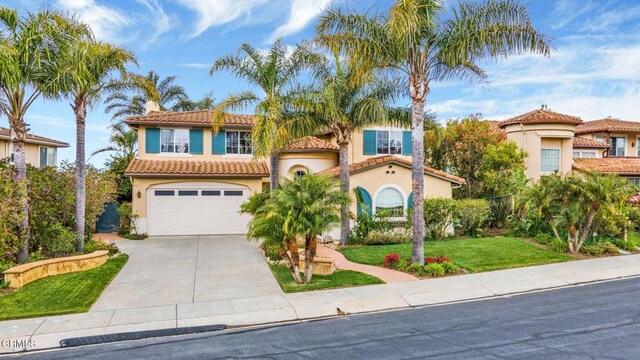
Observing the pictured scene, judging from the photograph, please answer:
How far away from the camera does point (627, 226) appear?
15.8 metres

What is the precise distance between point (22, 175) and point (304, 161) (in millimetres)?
12051

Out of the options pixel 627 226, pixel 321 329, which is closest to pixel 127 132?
pixel 321 329

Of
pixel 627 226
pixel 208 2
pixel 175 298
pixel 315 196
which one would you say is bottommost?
pixel 175 298

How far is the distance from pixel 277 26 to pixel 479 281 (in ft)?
44.4

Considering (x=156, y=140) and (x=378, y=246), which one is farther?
(x=156, y=140)

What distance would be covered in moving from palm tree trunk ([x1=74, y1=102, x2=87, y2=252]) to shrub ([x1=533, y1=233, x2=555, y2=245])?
666 inches

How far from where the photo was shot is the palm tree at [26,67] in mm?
12359

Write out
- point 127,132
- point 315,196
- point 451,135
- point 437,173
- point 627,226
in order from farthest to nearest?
point 127,132, point 451,135, point 437,173, point 627,226, point 315,196

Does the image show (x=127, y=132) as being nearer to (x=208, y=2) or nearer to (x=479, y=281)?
(x=208, y=2)

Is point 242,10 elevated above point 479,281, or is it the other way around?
point 242,10

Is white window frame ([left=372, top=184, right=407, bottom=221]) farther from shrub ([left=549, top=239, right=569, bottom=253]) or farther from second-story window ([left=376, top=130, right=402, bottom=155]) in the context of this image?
shrub ([left=549, top=239, right=569, bottom=253])

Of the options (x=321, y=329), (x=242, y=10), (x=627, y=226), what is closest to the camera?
(x=321, y=329)

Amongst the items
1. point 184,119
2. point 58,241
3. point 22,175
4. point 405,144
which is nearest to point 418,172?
point 405,144

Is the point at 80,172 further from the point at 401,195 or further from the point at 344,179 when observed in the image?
the point at 401,195
